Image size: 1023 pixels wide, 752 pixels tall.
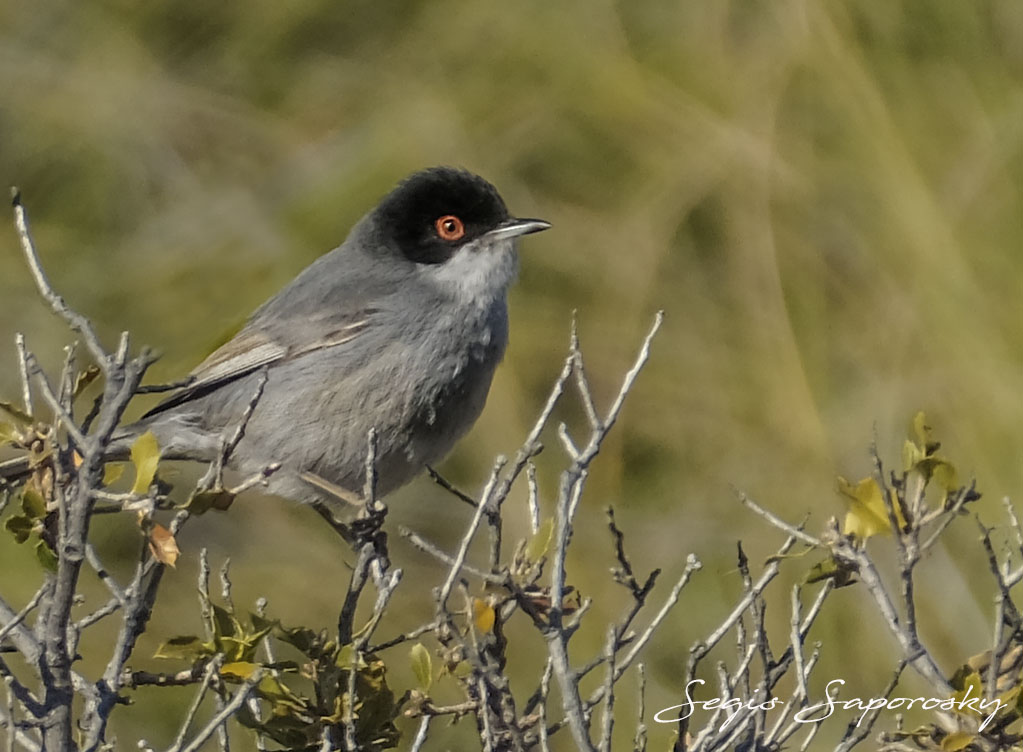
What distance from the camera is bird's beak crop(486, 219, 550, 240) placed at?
3506 mm

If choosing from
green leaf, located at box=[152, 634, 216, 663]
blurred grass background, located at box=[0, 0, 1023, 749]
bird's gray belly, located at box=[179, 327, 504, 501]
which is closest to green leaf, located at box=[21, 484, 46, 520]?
green leaf, located at box=[152, 634, 216, 663]

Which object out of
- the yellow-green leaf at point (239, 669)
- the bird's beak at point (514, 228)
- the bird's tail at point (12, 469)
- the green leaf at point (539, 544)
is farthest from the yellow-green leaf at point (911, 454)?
the bird's beak at point (514, 228)

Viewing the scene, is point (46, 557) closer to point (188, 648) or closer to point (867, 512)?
point (188, 648)

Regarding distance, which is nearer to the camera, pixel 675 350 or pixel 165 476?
pixel 165 476

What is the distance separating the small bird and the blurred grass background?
2.74 feet

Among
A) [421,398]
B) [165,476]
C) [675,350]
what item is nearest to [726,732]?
[165,476]

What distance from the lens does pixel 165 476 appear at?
2033 mm

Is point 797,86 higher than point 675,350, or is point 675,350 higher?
point 797,86

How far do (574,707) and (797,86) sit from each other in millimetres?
3597

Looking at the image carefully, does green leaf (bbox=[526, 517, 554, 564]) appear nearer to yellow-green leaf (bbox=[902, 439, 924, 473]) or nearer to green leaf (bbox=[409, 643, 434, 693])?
green leaf (bbox=[409, 643, 434, 693])

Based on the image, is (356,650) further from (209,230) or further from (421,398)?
(209,230)

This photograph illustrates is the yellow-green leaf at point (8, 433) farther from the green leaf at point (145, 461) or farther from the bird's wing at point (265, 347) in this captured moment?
the bird's wing at point (265, 347)

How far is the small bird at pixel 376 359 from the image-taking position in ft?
10.6

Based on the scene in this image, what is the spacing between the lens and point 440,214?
366 centimetres
